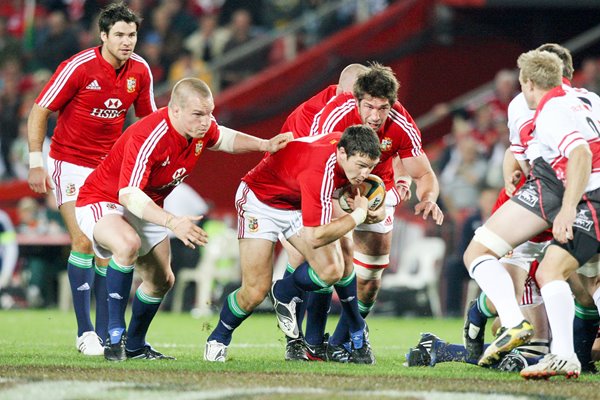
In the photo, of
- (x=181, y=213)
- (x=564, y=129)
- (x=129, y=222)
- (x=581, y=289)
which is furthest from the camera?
(x=181, y=213)

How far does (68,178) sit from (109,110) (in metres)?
0.63

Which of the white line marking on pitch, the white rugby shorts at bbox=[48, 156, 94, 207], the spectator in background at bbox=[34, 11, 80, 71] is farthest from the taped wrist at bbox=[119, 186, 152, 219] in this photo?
the spectator in background at bbox=[34, 11, 80, 71]

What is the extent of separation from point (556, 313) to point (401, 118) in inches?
90.2

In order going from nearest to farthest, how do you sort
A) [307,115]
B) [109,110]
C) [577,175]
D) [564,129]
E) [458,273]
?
[577,175] < [564,129] < [109,110] < [307,115] < [458,273]

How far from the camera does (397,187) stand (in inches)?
363

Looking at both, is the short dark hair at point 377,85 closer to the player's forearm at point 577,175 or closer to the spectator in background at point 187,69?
the player's forearm at point 577,175

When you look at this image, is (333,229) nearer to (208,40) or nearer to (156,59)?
(208,40)

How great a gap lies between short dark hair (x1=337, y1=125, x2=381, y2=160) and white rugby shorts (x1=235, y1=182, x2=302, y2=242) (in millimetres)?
932

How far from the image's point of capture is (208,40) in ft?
61.2

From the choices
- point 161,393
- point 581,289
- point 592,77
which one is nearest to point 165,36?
point 592,77

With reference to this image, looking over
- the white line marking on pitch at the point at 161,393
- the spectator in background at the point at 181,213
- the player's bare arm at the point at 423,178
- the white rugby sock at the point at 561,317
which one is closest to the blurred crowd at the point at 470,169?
the spectator in background at the point at 181,213

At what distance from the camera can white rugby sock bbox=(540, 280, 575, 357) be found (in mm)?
6789

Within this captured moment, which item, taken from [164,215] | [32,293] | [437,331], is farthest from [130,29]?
[32,293]

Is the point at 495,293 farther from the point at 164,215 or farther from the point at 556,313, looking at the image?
the point at 164,215
